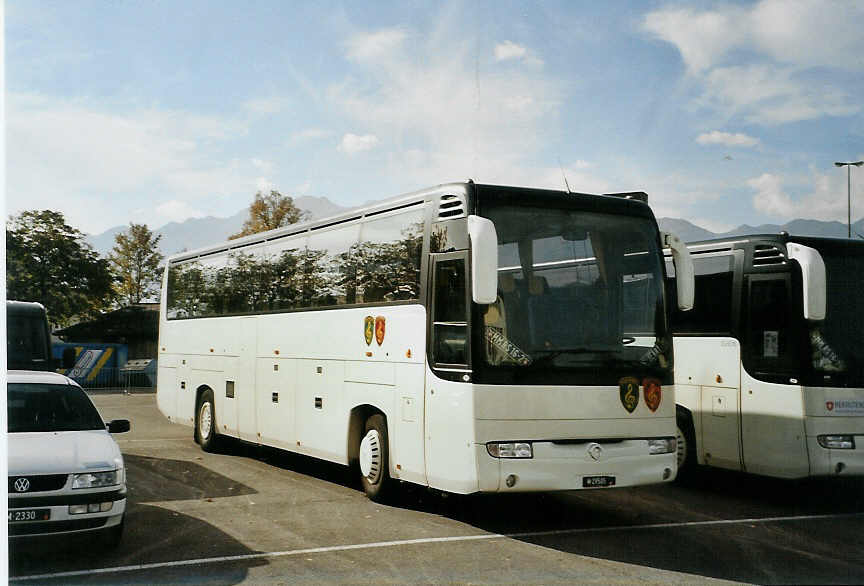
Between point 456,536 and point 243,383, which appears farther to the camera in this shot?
point 243,383

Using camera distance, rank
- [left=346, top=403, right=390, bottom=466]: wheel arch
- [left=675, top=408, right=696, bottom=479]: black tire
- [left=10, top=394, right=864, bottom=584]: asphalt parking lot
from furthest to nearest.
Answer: [left=675, top=408, right=696, bottom=479]: black tire, [left=346, top=403, right=390, bottom=466]: wheel arch, [left=10, top=394, right=864, bottom=584]: asphalt parking lot

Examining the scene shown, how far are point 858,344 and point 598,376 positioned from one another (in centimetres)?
373

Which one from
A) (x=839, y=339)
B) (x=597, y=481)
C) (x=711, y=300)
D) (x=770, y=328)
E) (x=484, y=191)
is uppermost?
(x=484, y=191)

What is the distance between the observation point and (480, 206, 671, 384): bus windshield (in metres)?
8.66

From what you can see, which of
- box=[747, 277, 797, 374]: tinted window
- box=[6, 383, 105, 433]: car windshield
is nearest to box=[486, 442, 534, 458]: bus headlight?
box=[6, 383, 105, 433]: car windshield

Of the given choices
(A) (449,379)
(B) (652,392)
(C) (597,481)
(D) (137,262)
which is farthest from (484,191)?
(D) (137,262)

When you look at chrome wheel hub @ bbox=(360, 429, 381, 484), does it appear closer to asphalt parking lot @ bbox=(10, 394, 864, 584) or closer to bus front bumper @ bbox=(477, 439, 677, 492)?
asphalt parking lot @ bbox=(10, 394, 864, 584)

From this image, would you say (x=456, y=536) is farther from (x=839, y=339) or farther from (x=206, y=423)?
(x=206, y=423)

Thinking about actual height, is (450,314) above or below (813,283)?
below

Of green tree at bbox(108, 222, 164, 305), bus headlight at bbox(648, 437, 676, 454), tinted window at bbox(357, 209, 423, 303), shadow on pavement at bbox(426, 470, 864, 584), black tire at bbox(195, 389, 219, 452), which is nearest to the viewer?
shadow on pavement at bbox(426, 470, 864, 584)

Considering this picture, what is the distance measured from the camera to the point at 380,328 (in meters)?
10.5

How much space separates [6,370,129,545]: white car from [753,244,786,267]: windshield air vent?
7734mm

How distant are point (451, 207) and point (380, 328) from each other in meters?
1.97

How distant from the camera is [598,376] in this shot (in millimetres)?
8875
